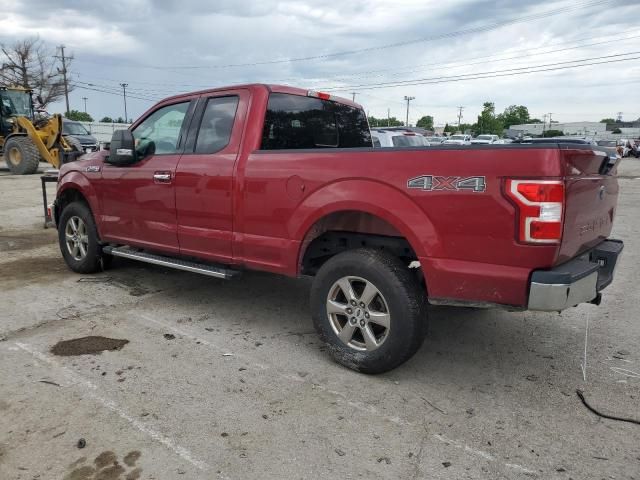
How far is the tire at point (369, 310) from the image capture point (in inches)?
130

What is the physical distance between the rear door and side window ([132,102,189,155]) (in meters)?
0.22

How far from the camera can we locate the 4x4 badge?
9.62 ft

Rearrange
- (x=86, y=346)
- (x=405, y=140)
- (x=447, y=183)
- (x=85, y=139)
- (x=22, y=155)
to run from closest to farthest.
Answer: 1. (x=447, y=183)
2. (x=86, y=346)
3. (x=405, y=140)
4. (x=22, y=155)
5. (x=85, y=139)

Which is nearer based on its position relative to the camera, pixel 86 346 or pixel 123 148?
pixel 86 346

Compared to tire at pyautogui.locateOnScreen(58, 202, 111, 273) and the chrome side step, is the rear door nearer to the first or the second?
the chrome side step

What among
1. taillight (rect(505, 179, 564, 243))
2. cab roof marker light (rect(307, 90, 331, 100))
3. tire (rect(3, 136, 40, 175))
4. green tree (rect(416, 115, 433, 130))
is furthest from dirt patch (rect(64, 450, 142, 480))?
green tree (rect(416, 115, 433, 130))

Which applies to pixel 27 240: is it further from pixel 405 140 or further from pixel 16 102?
pixel 16 102

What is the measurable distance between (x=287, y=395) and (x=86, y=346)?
1731mm

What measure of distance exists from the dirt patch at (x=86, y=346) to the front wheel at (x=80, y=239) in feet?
6.18

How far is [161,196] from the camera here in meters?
4.74

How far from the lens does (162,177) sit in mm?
4652

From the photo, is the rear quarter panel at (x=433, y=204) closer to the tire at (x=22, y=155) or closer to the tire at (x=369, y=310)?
the tire at (x=369, y=310)

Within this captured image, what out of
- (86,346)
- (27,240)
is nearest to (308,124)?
(86,346)

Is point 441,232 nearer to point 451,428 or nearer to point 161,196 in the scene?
point 451,428
